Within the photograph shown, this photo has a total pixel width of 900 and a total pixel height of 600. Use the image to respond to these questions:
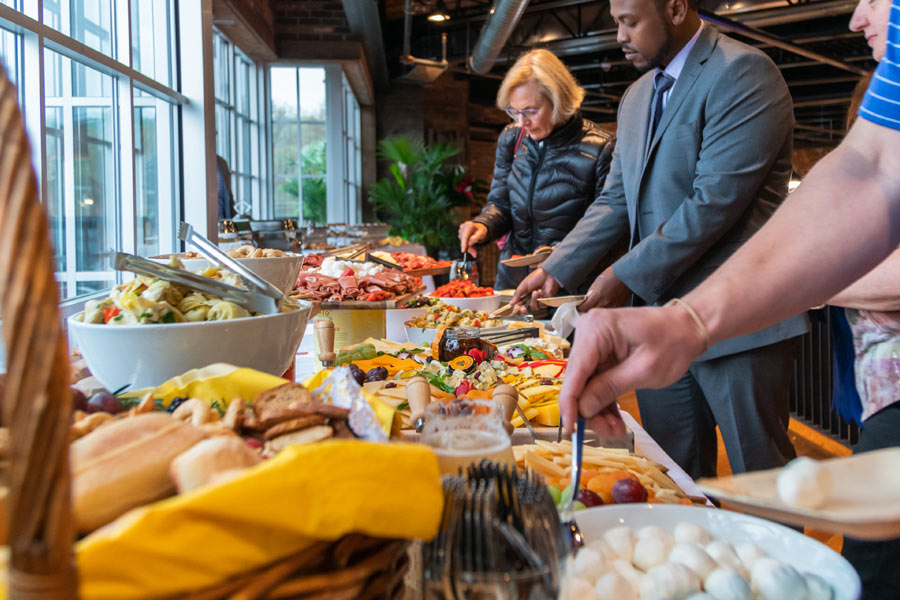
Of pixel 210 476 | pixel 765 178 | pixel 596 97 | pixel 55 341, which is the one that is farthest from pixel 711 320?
pixel 596 97

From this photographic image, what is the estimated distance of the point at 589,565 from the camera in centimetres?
67

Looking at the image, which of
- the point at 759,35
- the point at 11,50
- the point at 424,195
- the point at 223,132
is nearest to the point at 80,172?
the point at 11,50

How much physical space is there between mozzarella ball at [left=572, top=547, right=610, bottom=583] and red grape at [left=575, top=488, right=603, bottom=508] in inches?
7.7

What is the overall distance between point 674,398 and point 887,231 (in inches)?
57.0

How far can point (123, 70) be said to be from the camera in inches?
113

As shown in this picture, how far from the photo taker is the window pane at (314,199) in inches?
371

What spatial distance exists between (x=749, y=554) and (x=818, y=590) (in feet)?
0.27

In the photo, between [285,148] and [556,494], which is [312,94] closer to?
[285,148]

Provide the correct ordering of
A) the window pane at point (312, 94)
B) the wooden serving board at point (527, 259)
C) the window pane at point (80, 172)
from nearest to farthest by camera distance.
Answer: the window pane at point (80, 172) → the wooden serving board at point (527, 259) → the window pane at point (312, 94)

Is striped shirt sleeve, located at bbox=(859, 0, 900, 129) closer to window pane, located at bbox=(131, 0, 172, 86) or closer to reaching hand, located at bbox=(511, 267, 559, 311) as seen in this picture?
reaching hand, located at bbox=(511, 267, 559, 311)

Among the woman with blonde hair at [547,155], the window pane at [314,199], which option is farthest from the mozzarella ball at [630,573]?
the window pane at [314,199]

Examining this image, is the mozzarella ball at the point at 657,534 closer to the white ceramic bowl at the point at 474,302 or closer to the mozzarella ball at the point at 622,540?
the mozzarella ball at the point at 622,540

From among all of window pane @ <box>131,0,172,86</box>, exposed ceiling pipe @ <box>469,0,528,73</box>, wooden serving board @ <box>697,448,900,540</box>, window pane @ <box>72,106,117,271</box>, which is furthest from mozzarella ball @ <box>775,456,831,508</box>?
exposed ceiling pipe @ <box>469,0,528,73</box>

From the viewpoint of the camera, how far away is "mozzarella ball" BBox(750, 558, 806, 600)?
0.63 meters
